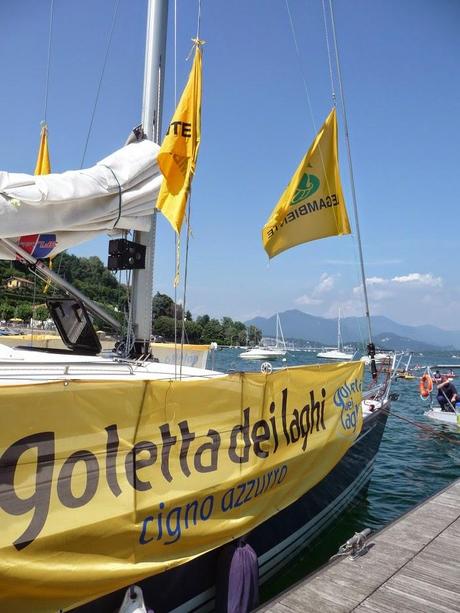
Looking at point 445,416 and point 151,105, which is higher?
point 151,105

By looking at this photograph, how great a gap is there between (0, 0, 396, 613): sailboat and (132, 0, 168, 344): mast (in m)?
0.02

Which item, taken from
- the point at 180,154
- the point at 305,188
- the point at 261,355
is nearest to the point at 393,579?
the point at 180,154

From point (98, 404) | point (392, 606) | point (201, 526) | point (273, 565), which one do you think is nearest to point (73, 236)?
point (98, 404)

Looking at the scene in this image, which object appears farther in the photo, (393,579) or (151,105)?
(151,105)

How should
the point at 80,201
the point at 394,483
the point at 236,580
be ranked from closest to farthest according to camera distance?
1. the point at 236,580
2. the point at 80,201
3. the point at 394,483

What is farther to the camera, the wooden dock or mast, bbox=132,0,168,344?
mast, bbox=132,0,168,344

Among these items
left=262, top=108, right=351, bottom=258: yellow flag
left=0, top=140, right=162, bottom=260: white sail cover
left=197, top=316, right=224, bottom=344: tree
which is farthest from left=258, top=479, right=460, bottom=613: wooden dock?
left=197, top=316, right=224, bottom=344: tree

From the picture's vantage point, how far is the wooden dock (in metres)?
3.81

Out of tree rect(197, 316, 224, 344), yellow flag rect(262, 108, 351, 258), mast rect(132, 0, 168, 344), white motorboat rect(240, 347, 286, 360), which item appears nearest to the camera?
mast rect(132, 0, 168, 344)

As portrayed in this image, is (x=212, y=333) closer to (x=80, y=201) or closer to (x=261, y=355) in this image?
(x=261, y=355)

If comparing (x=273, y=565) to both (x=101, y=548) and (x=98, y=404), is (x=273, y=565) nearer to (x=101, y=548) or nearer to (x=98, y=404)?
(x=101, y=548)

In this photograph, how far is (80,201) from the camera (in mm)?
4973

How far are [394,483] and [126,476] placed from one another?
8.07 m

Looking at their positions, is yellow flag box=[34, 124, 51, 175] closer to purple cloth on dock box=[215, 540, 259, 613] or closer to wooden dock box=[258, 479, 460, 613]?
purple cloth on dock box=[215, 540, 259, 613]
